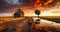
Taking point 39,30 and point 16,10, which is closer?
point 39,30

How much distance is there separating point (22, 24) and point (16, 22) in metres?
0.17

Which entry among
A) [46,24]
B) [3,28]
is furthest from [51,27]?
[3,28]

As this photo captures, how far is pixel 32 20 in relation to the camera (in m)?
3.61

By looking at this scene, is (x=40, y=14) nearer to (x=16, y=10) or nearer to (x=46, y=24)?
(x=46, y=24)

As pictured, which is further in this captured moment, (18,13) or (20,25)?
(18,13)

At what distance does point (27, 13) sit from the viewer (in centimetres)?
369

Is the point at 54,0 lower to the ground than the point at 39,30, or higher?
higher

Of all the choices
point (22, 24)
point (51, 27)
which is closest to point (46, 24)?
point (51, 27)

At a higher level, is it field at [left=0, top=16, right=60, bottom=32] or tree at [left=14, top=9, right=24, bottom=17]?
tree at [left=14, top=9, right=24, bottom=17]

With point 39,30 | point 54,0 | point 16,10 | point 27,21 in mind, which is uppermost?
point 54,0

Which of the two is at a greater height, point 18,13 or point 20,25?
point 18,13

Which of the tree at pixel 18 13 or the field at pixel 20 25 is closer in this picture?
the field at pixel 20 25

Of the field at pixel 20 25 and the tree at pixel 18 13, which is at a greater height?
the tree at pixel 18 13

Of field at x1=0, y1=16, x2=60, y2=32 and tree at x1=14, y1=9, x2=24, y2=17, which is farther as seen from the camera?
tree at x1=14, y1=9, x2=24, y2=17
